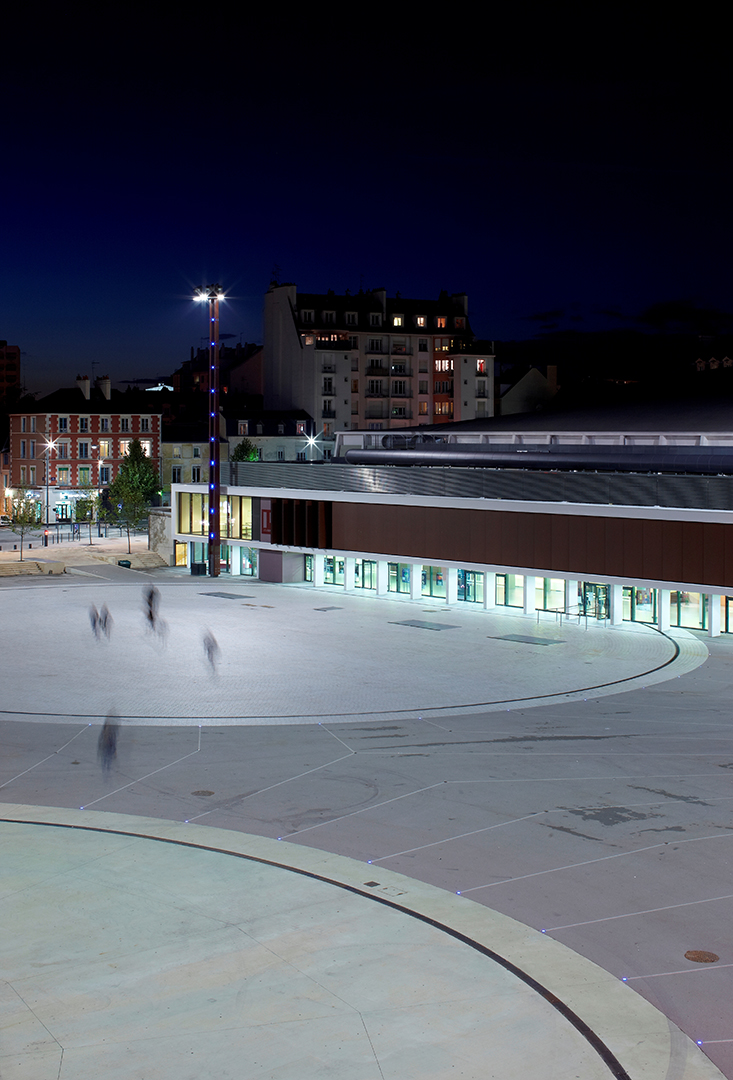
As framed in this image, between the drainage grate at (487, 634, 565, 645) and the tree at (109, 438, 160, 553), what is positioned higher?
the tree at (109, 438, 160, 553)

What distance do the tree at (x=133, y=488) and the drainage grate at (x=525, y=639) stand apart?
41.9m

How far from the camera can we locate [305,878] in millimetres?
16453

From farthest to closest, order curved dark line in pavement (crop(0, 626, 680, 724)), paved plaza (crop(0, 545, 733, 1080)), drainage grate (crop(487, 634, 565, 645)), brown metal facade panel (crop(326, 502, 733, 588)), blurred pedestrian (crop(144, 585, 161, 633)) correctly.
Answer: blurred pedestrian (crop(144, 585, 161, 633)), brown metal facade panel (crop(326, 502, 733, 588)), drainage grate (crop(487, 634, 565, 645)), curved dark line in pavement (crop(0, 626, 680, 724)), paved plaza (crop(0, 545, 733, 1080))

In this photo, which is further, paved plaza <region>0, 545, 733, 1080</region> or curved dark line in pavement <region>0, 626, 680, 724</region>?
curved dark line in pavement <region>0, 626, 680, 724</region>

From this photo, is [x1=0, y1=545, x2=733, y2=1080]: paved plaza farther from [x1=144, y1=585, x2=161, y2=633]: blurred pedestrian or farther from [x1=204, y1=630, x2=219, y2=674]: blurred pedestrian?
[x1=144, y1=585, x2=161, y2=633]: blurred pedestrian

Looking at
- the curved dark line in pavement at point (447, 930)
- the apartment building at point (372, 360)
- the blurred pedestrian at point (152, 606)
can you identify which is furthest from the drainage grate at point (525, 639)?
the apartment building at point (372, 360)

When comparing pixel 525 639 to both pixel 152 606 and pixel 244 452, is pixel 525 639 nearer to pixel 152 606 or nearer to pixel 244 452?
pixel 152 606

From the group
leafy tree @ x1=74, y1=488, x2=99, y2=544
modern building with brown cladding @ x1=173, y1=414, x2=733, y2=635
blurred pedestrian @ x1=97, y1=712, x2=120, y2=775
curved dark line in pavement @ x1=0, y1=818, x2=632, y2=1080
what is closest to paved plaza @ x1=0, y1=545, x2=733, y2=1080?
curved dark line in pavement @ x1=0, y1=818, x2=632, y2=1080

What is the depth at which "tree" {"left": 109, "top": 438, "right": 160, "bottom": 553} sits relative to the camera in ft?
279

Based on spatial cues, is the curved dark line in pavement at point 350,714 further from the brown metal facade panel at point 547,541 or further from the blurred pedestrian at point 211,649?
the brown metal facade panel at point 547,541

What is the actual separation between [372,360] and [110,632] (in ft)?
254

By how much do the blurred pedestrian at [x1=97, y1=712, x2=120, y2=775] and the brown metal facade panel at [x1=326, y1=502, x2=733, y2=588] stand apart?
23.9 metres

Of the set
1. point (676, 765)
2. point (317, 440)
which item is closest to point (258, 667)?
point (676, 765)

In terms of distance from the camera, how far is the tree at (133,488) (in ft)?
279
